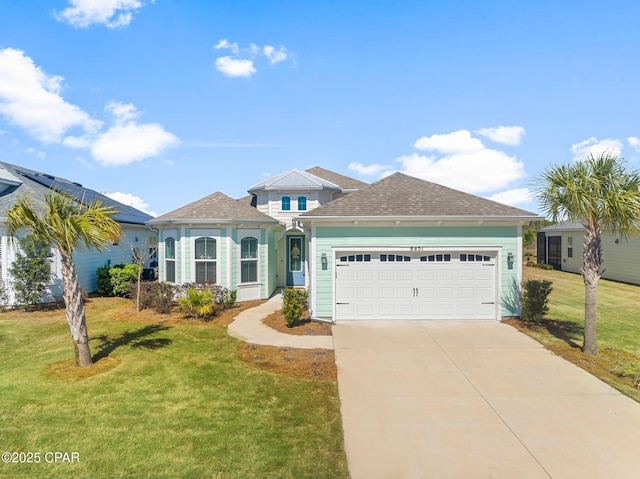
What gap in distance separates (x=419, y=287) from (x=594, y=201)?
16.8 ft

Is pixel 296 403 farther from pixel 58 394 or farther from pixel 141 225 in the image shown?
pixel 141 225

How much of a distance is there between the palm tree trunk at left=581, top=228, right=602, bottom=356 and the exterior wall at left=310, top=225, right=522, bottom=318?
2630mm

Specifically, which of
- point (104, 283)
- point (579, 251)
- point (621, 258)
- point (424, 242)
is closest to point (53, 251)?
point (104, 283)

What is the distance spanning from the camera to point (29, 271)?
1241cm

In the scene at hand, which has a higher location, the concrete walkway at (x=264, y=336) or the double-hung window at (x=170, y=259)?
the double-hung window at (x=170, y=259)

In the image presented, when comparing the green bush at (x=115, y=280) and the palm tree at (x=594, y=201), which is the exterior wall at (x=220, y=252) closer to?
the green bush at (x=115, y=280)

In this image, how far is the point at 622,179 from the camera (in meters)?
8.20

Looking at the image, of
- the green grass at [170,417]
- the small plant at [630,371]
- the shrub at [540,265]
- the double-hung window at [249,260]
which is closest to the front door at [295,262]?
the double-hung window at [249,260]

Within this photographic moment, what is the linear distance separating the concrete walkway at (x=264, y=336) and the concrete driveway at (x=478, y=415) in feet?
2.32

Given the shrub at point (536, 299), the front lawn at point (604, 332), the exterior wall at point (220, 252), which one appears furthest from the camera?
the exterior wall at point (220, 252)

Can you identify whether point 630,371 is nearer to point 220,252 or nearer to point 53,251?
point 220,252

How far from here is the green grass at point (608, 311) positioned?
31.6 ft

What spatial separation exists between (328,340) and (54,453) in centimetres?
609

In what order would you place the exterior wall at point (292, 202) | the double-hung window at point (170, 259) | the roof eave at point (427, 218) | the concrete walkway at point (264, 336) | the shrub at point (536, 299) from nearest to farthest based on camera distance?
the concrete walkway at point (264, 336) < the shrub at point (536, 299) < the roof eave at point (427, 218) < the double-hung window at point (170, 259) < the exterior wall at point (292, 202)
